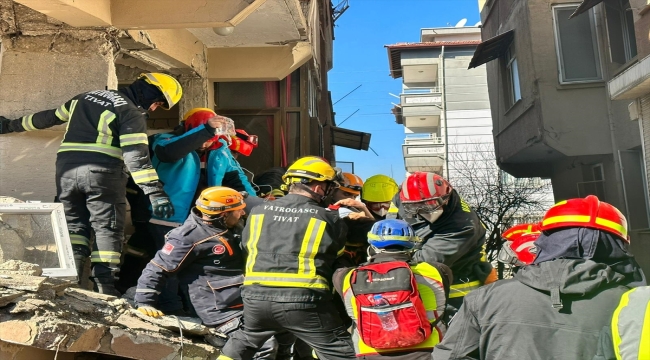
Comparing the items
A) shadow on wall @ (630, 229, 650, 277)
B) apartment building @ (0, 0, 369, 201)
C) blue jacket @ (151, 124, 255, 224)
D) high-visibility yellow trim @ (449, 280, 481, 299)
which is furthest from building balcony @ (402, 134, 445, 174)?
high-visibility yellow trim @ (449, 280, 481, 299)

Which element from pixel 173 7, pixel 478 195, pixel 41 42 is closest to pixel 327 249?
pixel 173 7

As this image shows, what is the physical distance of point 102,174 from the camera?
4.26m

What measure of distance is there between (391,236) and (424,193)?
0.74 metres

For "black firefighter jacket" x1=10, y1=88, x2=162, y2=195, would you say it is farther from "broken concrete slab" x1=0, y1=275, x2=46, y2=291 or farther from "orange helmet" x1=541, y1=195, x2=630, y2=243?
"orange helmet" x1=541, y1=195, x2=630, y2=243

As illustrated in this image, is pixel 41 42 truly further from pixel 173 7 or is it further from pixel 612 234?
pixel 612 234

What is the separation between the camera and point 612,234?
209cm

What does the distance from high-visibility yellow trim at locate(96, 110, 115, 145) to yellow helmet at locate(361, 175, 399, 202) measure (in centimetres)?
211

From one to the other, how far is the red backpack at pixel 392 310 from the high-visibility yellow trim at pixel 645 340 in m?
1.37

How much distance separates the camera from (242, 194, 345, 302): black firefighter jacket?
345 centimetres

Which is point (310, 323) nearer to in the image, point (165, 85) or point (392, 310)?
point (392, 310)

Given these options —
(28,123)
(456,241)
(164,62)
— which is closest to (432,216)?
(456,241)

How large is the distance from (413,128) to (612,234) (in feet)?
93.5

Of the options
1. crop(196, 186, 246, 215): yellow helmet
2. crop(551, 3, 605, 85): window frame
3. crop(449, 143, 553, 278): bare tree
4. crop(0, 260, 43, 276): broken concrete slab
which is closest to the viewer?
crop(0, 260, 43, 276): broken concrete slab

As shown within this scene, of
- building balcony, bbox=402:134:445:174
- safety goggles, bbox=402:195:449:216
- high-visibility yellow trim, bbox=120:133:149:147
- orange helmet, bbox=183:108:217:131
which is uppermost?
building balcony, bbox=402:134:445:174
